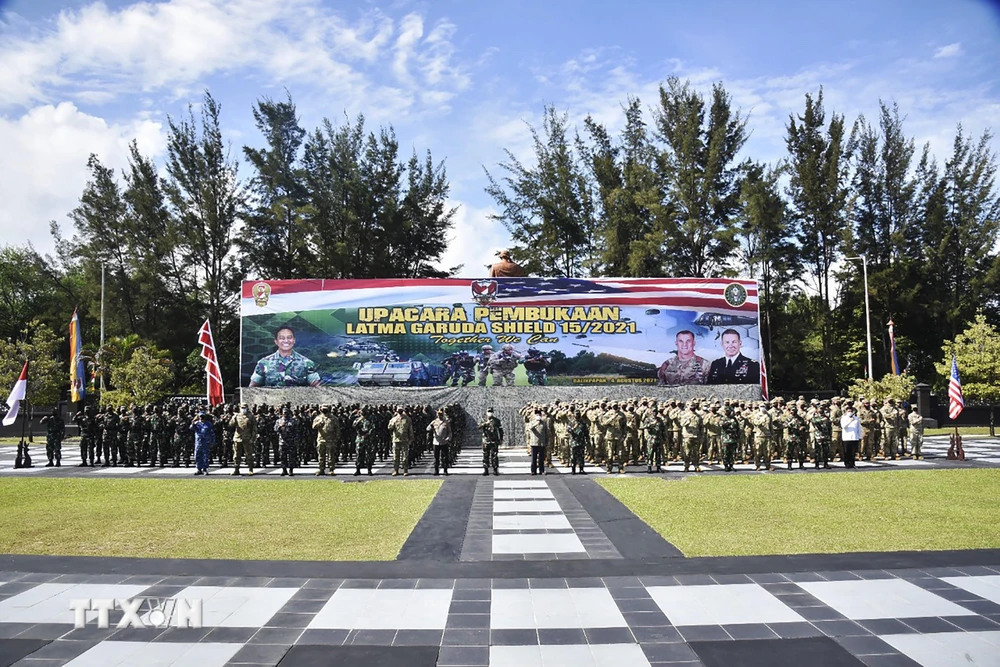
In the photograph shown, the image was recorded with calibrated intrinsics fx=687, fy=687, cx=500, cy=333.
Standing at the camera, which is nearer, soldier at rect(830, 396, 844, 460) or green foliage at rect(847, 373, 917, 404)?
soldier at rect(830, 396, 844, 460)

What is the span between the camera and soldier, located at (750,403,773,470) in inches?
604

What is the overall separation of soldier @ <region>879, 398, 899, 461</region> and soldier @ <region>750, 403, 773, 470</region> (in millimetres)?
3349

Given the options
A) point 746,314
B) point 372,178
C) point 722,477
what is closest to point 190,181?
point 372,178

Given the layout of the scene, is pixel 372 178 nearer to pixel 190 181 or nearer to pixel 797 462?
pixel 190 181

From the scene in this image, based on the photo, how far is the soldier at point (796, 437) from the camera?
15359 millimetres

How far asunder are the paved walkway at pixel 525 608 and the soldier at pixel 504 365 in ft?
50.0

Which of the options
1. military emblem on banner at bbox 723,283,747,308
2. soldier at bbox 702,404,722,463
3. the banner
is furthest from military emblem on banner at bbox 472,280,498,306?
soldier at bbox 702,404,722,463

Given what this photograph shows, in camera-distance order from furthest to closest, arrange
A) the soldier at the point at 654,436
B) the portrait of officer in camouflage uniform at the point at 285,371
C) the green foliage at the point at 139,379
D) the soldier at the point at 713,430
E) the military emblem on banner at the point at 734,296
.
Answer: the green foliage at the point at 139,379
the military emblem on banner at the point at 734,296
the portrait of officer in camouflage uniform at the point at 285,371
the soldier at the point at 713,430
the soldier at the point at 654,436

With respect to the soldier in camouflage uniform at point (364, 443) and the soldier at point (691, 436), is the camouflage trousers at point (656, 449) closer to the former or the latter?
the soldier at point (691, 436)

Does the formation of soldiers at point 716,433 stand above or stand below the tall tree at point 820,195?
below

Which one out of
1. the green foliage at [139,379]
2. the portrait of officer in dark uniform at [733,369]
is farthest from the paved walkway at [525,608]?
the green foliage at [139,379]

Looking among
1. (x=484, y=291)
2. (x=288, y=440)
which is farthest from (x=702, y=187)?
(x=288, y=440)

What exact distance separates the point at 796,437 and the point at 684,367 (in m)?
8.54

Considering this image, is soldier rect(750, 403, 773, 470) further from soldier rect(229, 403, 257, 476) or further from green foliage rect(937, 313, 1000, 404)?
green foliage rect(937, 313, 1000, 404)
